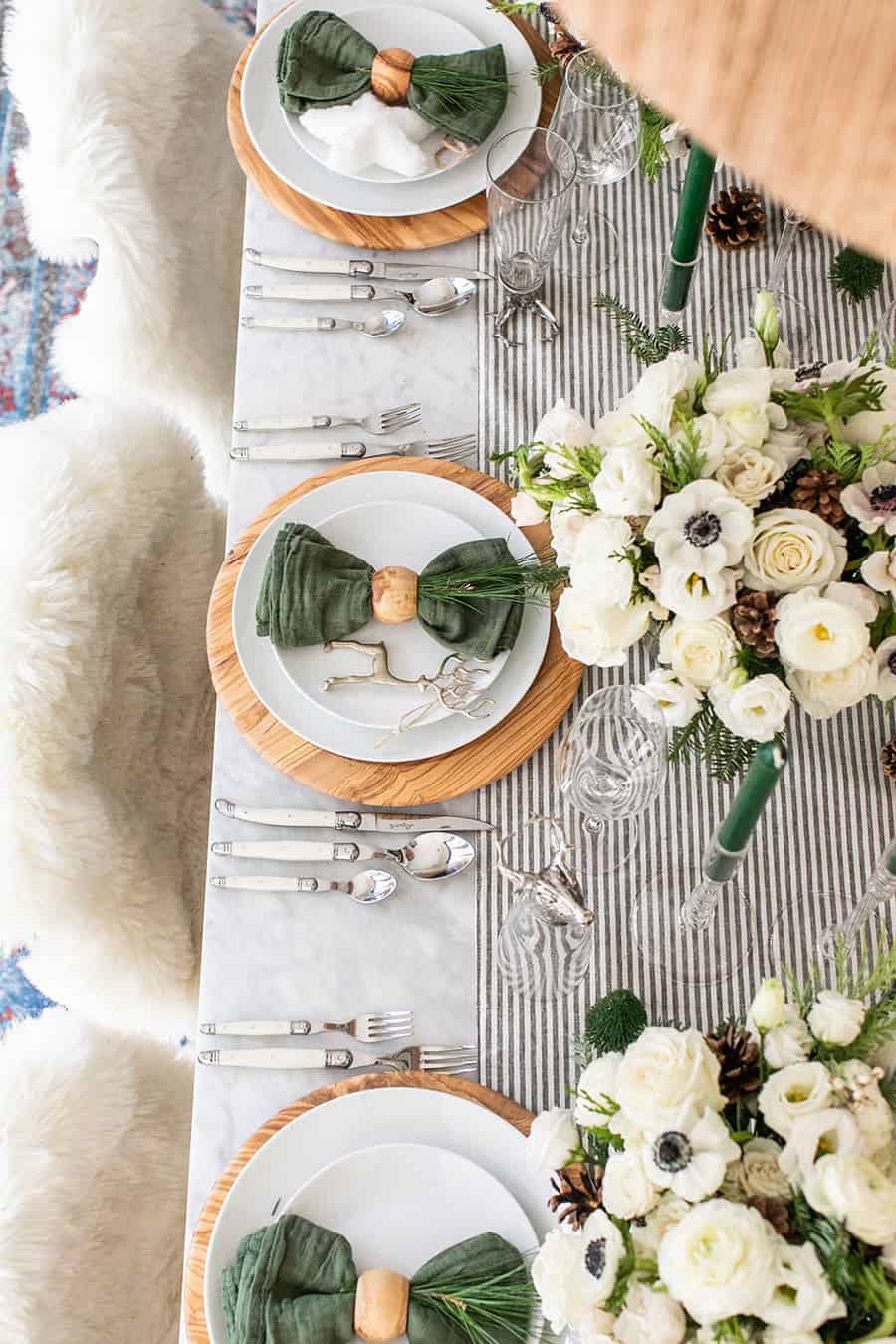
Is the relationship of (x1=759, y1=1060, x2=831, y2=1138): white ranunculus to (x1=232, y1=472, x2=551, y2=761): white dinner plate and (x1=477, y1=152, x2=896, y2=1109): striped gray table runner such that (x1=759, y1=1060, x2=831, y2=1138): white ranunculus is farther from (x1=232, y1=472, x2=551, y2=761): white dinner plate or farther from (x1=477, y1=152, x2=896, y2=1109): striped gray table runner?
(x1=232, y1=472, x2=551, y2=761): white dinner plate

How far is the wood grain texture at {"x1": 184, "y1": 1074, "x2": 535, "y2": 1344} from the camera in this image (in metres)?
0.88

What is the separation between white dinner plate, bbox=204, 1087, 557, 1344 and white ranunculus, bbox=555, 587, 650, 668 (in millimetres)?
372

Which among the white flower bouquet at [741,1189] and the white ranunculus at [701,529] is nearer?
the white flower bouquet at [741,1189]

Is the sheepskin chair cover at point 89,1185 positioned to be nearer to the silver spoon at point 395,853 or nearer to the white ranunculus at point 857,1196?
the silver spoon at point 395,853

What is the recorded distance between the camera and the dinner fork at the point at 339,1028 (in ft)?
3.15

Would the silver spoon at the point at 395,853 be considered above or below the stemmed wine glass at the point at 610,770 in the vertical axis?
below

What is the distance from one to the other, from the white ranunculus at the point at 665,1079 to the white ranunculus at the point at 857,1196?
69mm

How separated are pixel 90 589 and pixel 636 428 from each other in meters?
0.67

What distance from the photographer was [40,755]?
3.84ft

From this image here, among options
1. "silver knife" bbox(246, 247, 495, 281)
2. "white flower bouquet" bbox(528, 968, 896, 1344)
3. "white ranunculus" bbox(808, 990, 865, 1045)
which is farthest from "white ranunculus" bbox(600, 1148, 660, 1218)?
"silver knife" bbox(246, 247, 495, 281)

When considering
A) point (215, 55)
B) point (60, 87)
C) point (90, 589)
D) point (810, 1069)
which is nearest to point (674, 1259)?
point (810, 1069)

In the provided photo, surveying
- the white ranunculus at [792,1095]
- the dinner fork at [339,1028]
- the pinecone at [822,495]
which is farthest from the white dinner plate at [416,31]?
the white ranunculus at [792,1095]

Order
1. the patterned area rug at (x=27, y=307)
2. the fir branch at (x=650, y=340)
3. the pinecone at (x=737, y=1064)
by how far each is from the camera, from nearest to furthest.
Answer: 1. the pinecone at (x=737, y=1064)
2. the fir branch at (x=650, y=340)
3. the patterned area rug at (x=27, y=307)

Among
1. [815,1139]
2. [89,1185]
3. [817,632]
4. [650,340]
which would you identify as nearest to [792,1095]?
[815,1139]
